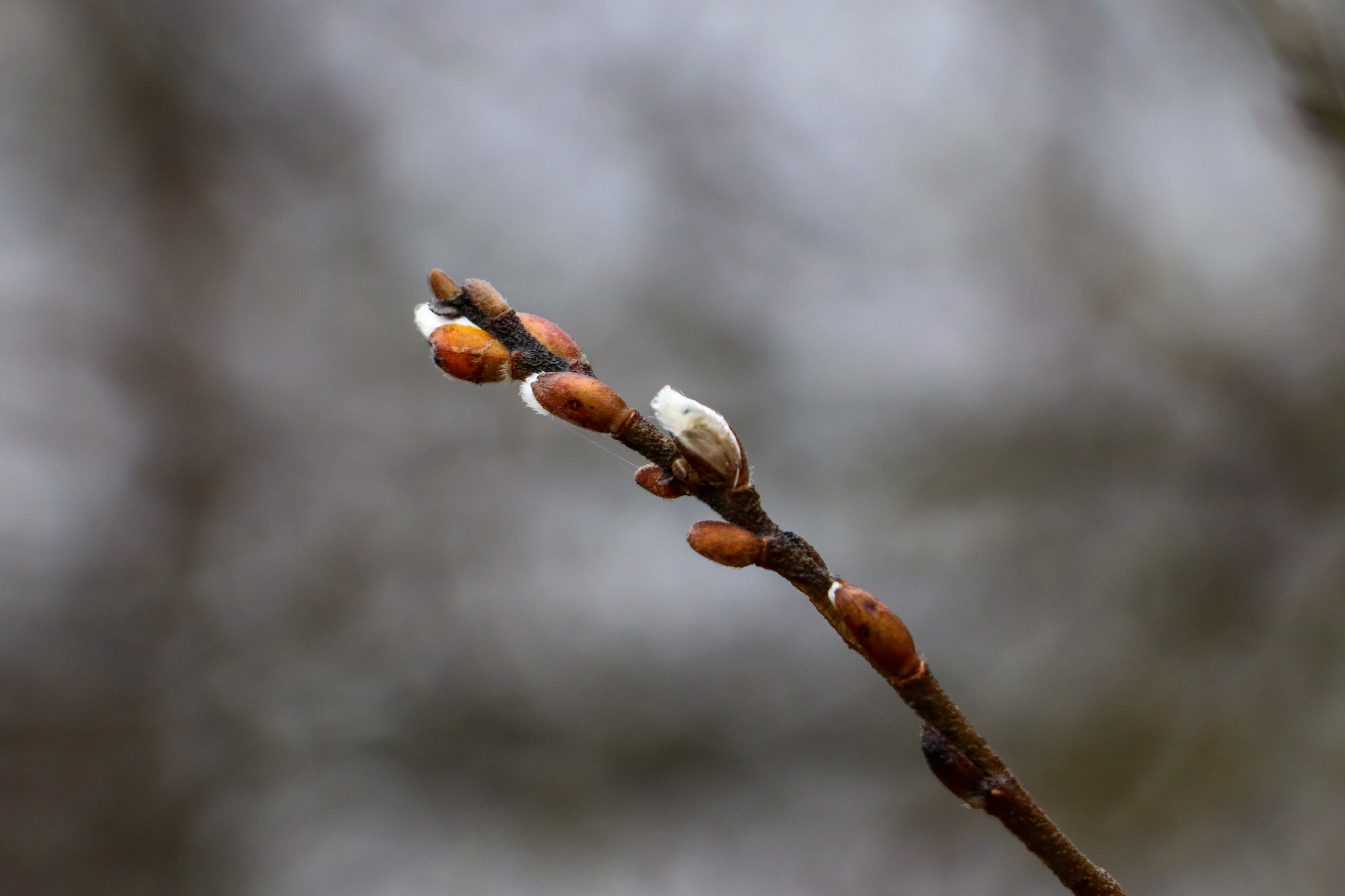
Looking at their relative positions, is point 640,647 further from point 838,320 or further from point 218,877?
point 218,877

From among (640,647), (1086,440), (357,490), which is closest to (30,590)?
(357,490)

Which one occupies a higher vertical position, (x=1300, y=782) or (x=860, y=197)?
(x=860, y=197)

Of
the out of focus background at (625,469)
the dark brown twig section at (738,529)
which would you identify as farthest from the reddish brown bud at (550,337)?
the out of focus background at (625,469)

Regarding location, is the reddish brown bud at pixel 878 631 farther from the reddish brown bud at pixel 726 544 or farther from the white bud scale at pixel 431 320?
the white bud scale at pixel 431 320

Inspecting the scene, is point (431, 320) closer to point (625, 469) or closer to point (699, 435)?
point (699, 435)

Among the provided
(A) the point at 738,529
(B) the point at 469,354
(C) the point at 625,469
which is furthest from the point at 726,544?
(C) the point at 625,469

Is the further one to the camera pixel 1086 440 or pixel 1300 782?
pixel 1086 440
